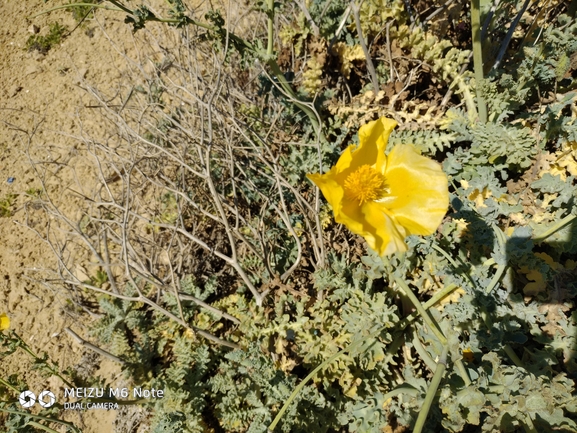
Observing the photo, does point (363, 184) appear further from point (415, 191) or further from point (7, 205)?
point (7, 205)

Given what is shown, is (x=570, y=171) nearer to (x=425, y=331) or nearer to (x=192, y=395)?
(x=425, y=331)

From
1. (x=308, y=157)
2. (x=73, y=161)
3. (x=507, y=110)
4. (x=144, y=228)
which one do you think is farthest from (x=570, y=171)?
(x=73, y=161)

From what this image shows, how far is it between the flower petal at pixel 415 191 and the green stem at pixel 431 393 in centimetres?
44

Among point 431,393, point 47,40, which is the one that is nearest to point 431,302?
point 431,393

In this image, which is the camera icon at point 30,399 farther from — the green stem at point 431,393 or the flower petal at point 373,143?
the flower petal at point 373,143

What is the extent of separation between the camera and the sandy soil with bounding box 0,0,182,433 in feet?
8.40

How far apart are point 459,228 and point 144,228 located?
216 centimetres

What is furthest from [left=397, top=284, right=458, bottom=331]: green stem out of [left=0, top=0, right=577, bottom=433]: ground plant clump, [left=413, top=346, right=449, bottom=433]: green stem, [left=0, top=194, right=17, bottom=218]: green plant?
[left=0, top=194, right=17, bottom=218]: green plant

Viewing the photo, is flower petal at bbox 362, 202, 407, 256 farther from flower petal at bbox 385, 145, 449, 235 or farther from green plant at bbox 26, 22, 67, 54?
green plant at bbox 26, 22, 67, 54

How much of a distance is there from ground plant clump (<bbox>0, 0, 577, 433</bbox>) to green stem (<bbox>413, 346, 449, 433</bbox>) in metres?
0.01

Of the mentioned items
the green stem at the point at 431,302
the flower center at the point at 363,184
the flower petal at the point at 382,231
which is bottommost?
the green stem at the point at 431,302

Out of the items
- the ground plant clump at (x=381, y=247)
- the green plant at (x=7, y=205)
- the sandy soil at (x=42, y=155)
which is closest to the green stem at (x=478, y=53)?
the ground plant clump at (x=381, y=247)

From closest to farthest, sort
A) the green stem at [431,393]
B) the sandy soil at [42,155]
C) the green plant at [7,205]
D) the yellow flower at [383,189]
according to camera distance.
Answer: the green stem at [431,393], the yellow flower at [383,189], the sandy soil at [42,155], the green plant at [7,205]

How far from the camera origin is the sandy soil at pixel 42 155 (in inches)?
101
